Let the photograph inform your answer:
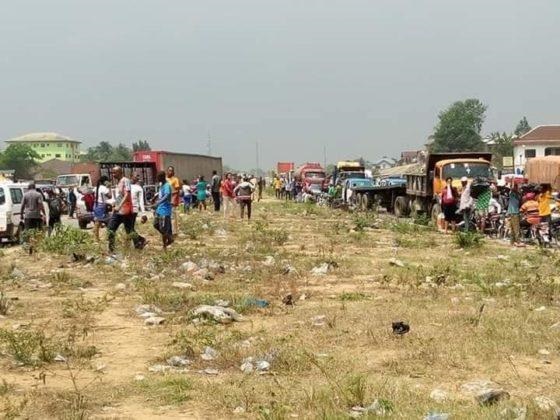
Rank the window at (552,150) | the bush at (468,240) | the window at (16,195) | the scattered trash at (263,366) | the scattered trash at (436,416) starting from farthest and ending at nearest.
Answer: the window at (552,150), the window at (16,195), the bush at (468,240), the scattered trash at (263,366), the scattered trash at (436,416)

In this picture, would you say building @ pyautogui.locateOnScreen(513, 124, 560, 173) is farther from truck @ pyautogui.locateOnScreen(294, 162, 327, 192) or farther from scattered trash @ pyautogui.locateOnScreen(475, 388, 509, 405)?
scattered trash @ pyautogui.locateOnScreen(475, 388, 509, 405)

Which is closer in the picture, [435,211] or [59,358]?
[59,358]

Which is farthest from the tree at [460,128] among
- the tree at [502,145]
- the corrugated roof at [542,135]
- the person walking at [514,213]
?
the person walking at [514,213]

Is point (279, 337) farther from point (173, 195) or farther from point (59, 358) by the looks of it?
point (173, 195)

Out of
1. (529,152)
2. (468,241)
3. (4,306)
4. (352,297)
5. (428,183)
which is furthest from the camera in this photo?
(529,152)

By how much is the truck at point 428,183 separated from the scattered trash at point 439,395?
1587 centimetres

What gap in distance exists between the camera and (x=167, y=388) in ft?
17.7

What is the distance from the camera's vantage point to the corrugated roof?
251 feet

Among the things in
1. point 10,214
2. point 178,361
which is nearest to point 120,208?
point 10,214

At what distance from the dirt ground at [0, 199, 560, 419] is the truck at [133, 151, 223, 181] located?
27186 mm

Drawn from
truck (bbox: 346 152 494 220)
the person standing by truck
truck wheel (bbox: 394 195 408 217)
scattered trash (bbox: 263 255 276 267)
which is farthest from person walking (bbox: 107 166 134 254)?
truck wheel (bbox: 394 195 408 217)

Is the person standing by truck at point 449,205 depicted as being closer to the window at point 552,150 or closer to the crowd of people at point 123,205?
the crowd of people at point 123,205

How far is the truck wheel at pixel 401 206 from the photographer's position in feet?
92.6

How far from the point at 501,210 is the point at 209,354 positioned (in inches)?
562
